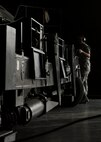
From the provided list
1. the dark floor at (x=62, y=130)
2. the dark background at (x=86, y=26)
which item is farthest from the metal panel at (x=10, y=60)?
the dark background at (x=86, y=26)

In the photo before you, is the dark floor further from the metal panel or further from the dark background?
the dark background

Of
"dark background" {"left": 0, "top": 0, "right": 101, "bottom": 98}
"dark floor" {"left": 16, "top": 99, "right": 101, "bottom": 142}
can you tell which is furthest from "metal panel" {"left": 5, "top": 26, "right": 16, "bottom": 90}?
"dark background" {"left": 0, "top": 0, "right": 101, "bottom": 98}

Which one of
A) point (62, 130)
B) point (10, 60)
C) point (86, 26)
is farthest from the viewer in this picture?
point (86, 26)

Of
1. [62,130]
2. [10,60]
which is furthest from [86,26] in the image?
[10,60]

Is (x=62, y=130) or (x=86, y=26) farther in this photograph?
(x=86, y=26)

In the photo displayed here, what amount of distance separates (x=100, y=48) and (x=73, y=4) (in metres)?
2.38

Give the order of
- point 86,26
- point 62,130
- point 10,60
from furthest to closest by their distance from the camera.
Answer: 1. point 86,26
2. point 62,130
3. point 10,60

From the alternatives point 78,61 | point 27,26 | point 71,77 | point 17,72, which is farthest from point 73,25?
point 17,72

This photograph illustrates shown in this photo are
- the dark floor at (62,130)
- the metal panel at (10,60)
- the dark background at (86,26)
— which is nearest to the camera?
the metal panel at (10,60)

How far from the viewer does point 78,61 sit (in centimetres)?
1110

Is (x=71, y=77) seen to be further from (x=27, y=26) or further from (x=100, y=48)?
(x=100, y=48)

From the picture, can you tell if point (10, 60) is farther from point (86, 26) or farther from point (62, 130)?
point (86, 26)

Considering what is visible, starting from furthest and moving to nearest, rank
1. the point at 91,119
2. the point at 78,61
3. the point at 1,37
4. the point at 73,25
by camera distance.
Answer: the point at 73,25, the point at 78,61, the point at 91,119, the point at 1,37

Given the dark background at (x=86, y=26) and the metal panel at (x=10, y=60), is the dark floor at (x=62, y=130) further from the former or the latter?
the dark background at (x=86, y=26)
